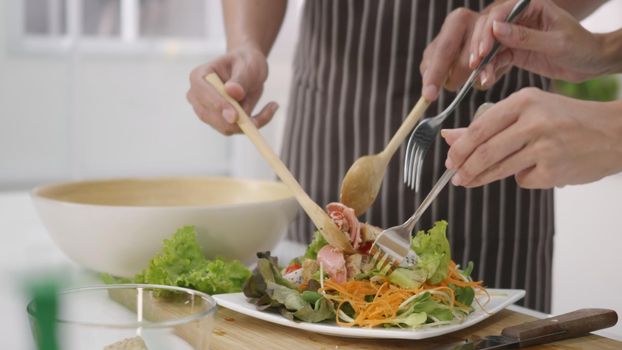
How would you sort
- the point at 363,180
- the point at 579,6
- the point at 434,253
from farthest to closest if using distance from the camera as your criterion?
the point at 579,6, the point at 363,180, the point at 434,253

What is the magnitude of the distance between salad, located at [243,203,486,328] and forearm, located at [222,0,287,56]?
648mm

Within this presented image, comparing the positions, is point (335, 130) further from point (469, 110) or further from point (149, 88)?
point (149, 88)

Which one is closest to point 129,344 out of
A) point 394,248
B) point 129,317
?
point 129,317

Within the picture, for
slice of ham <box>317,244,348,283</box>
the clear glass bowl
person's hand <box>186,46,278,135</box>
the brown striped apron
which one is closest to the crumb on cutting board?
the clear glass bowl

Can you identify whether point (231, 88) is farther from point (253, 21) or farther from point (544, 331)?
point (544, 331)

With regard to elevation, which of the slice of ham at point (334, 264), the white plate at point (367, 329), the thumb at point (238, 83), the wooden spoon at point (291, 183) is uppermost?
the thumb at point (238, 83)

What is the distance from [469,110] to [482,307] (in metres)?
0.66

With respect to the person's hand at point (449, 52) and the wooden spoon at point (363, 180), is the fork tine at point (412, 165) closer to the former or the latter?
the wooden spoon at point (363, 180)

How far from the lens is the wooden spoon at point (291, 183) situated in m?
1.20

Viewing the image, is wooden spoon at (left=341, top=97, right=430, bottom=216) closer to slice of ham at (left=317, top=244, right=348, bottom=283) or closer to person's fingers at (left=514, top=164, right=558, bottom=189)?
slice of ham at (left=317, top=244, right=348, bottom=283)

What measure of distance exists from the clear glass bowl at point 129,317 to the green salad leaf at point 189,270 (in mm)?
280

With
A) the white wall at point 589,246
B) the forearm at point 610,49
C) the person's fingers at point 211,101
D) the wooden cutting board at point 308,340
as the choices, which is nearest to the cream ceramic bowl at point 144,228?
the person's fingers at point 211,101

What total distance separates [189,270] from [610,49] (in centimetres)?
86

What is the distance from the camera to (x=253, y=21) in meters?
1.81
